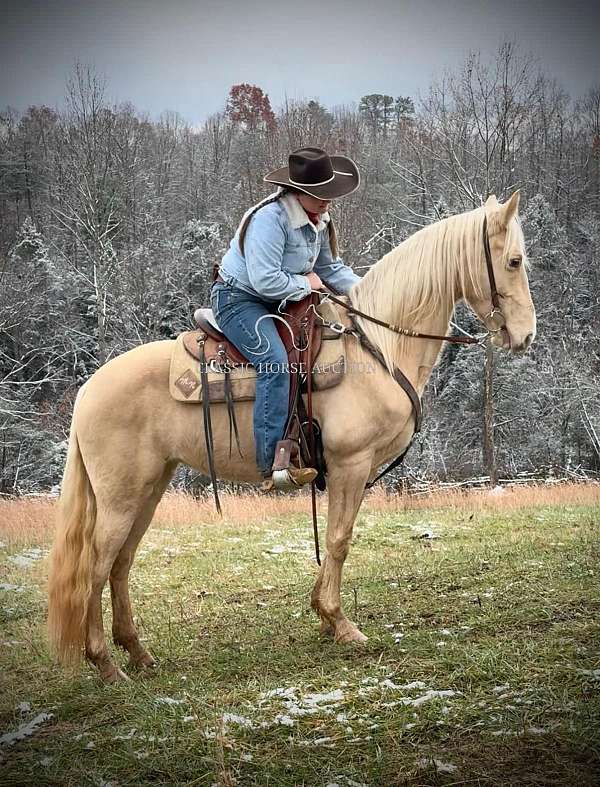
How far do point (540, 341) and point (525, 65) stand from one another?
879 cm

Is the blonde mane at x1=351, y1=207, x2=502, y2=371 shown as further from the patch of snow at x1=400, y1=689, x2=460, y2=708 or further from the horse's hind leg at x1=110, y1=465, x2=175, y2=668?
the patch of snow at x1=400, y1=689, x2=460, y2=708

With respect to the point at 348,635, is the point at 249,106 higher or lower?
higher

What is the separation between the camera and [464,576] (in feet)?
20.0

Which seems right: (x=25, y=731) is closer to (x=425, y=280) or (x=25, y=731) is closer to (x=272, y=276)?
(x=272, y=276)

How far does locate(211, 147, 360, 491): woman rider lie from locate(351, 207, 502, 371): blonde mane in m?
0.44

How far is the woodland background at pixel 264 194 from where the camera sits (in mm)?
13469

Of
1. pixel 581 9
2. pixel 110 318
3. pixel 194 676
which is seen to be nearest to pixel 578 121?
pixel 581 9

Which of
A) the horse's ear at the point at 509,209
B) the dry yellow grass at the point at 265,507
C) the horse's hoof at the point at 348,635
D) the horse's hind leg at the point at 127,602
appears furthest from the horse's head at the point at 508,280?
the dry yellow grass at the point at 265,507

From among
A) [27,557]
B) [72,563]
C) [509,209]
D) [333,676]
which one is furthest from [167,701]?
[27,557]

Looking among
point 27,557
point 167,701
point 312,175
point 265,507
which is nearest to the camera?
point 167,701

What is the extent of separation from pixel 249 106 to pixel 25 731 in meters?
17.5

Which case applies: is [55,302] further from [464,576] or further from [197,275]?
[464,576]

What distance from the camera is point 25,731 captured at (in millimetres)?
3594

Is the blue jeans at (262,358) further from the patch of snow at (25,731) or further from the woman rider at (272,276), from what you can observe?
the patch of snow at (25,731)
